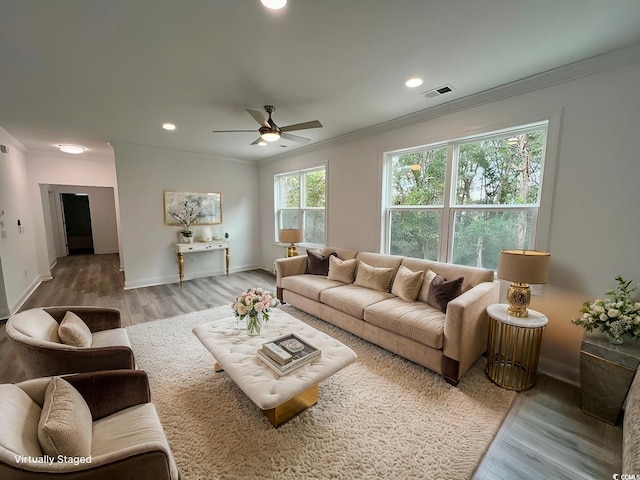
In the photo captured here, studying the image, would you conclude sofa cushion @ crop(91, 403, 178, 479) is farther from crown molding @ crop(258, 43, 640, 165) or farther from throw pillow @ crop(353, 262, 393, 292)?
crown molding @ crop(258, 43, 640, 165)

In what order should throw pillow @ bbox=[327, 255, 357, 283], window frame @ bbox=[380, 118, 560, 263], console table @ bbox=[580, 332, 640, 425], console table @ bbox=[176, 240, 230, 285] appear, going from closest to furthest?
console table @ bbox=[580, 332, 640, 425]
window frame @ bbox=[380, 118, 560, 263]
throw pillow @ bbox=[327, 255, 357, 283]
console table @ bbox=[176, 240, 230, 285]

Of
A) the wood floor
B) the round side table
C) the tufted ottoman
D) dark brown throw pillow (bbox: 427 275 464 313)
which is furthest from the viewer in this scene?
dark brown throw pillow (bbox: 427 275 464 313)

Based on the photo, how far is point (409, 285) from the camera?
9.88ft

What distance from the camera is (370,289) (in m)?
3.42

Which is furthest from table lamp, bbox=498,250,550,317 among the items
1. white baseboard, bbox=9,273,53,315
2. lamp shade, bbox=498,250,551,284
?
white baseboard, bbox=9,273,53,315

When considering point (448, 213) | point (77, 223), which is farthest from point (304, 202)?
point (77, 223)

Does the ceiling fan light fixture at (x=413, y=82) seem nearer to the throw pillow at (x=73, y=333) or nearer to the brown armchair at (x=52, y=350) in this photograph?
the brown armchair at (x=52, y=350)

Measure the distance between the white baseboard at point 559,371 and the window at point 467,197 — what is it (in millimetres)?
999

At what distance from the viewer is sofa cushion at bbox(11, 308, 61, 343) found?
1.73m

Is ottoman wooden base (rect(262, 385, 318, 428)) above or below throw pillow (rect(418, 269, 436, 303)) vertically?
below

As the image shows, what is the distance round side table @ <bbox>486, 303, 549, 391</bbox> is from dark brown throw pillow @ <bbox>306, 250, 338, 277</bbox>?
7.25 ft

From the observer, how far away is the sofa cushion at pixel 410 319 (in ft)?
7.66

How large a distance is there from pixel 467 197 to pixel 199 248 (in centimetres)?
490

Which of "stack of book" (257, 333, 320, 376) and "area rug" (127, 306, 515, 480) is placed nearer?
"area rug" (127, 306, 515, 480)
